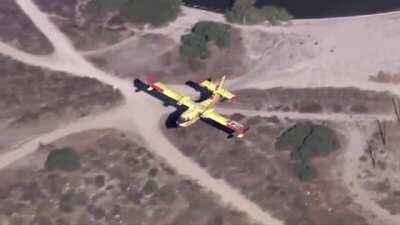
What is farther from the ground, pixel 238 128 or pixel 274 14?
pixel 274 14

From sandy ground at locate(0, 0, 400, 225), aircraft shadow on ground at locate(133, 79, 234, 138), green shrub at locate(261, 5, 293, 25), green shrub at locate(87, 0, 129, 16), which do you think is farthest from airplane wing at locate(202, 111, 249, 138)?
green shrub at locate(87, 0, 129, 16)

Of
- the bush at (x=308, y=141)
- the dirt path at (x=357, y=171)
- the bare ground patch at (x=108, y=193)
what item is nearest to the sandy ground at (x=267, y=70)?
the dirt path at (x=357, y=171)

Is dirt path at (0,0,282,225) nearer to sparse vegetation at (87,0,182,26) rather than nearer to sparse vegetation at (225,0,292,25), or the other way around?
sparse vegetation at (87,0,182,26)

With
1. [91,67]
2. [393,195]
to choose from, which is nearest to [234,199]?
[393,195]

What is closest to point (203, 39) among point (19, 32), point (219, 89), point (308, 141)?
point (219, 89)

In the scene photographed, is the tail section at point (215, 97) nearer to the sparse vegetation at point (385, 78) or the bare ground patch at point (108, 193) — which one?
the bare ground patch at point (108, 193)

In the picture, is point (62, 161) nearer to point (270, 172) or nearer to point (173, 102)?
point (173, 102)
